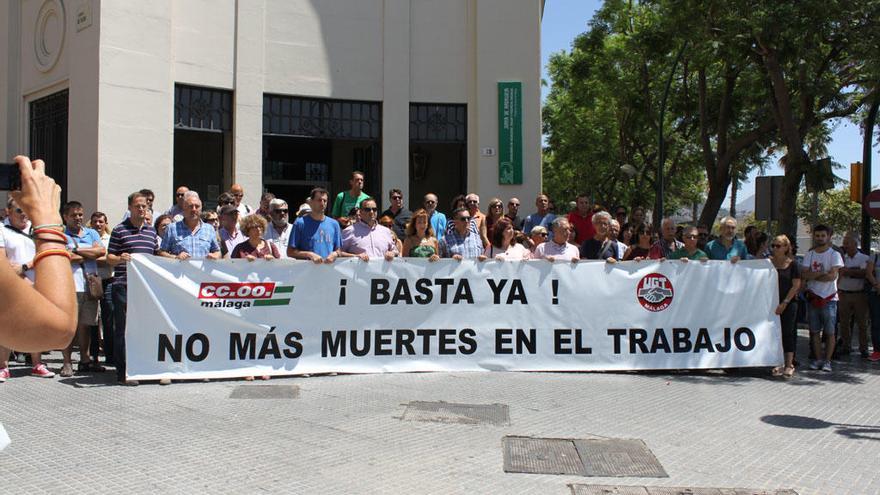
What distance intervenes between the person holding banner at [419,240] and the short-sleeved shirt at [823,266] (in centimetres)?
490

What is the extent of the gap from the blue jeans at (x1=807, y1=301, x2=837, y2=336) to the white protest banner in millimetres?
1006

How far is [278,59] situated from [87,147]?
13.2ft

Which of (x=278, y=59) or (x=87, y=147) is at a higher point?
(x=278, y=59)

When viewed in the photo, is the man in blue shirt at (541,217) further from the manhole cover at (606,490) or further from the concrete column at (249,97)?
the manhole cover at (606,490)

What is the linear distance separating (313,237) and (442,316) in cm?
170

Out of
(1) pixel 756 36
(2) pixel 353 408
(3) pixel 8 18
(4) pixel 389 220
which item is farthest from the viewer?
(3) pixel 8 18

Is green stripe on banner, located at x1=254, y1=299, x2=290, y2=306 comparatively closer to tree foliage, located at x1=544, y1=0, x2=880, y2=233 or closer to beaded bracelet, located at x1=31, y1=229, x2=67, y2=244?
beaded bracelet, located at x1=31, y1=229, x2=67, y2=244

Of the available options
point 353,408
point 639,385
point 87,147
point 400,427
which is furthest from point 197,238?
point 87,147

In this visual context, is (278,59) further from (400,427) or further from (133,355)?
(400,427)

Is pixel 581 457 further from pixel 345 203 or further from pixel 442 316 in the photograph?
pixel 345 203

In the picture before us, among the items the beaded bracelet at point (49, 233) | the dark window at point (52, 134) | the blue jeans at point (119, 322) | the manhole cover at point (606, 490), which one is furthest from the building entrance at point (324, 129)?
the beaded bracelet at point (49, 233)

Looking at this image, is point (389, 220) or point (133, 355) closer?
point (133, 355)

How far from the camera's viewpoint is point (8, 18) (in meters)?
16.3

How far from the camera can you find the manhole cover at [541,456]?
526 cm
